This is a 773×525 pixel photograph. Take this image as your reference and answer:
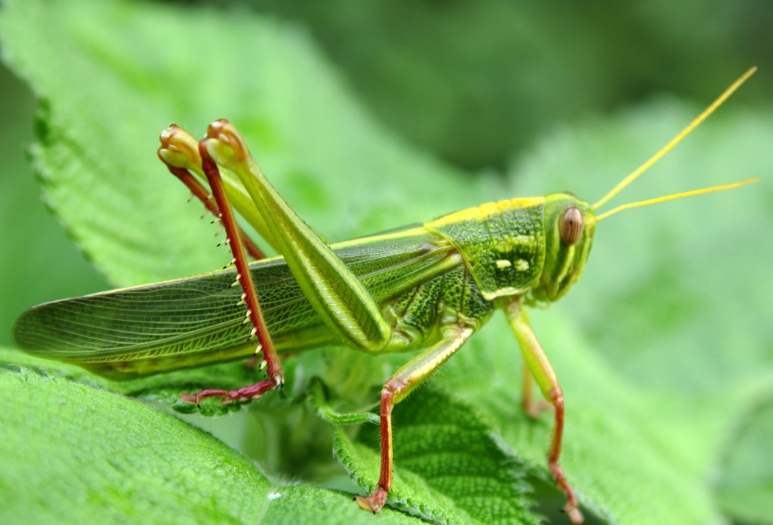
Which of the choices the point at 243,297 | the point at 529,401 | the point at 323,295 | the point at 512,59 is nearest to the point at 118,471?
the point at 243,297

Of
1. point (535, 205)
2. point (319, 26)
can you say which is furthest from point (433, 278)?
point (319, 26)

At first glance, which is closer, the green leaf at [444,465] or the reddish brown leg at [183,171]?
the green leaf at [444,465]

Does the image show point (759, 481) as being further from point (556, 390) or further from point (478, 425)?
point (478, 425)

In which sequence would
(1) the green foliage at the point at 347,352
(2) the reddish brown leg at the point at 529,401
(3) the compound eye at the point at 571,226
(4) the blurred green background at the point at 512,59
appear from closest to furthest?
(1) the green foliage at the point at 347,352 < (3) the compound eye at the point at 571,226 < (2) the reddish brown leg at the point at 529,401 < (4) the blurred green background at the point at 512,59

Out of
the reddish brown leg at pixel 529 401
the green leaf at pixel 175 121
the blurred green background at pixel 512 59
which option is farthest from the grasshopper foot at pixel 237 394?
the blurred green background at pixel 512 59

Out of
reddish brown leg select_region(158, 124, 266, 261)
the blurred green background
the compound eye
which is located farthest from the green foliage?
the blurred green background

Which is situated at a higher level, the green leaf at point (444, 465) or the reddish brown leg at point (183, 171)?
the reddish brown leg at point (183, 171)

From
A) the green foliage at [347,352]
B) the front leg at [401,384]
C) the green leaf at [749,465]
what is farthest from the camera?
the green leaf at [749,465]

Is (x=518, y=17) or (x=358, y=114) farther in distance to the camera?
(x=518, y=17)

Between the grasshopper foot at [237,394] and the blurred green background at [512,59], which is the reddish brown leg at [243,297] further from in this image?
the blurred green background at [512,59]
